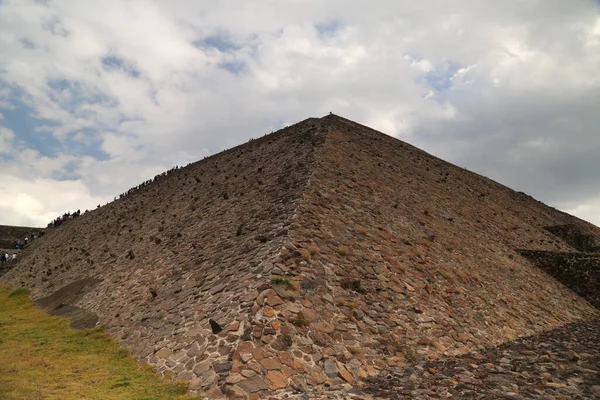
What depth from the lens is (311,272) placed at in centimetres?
1443

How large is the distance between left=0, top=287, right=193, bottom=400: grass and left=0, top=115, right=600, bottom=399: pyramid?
0.69 m

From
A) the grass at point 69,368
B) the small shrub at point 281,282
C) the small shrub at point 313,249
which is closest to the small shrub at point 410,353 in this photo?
the small shrub at point 281,282

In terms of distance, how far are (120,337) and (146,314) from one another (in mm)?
1331

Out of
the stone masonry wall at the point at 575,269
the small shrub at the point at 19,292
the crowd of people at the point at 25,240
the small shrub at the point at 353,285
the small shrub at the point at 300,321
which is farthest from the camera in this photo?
the crowd of people at the point at 25,240

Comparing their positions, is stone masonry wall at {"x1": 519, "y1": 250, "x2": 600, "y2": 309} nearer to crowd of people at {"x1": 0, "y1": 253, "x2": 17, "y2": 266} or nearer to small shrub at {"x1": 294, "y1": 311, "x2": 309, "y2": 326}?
small shrub at {"x1": 294, "y1": 311, "x2": 309, "y2": 326}

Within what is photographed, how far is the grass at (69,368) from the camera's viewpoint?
10348 millimetres

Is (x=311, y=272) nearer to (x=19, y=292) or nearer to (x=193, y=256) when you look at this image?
(x=193, y=256)

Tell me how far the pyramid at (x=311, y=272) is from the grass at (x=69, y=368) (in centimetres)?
69

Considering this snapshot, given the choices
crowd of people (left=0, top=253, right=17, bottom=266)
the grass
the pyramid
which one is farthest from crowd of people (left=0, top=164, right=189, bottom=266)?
the grass

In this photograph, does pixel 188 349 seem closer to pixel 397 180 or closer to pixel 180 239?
pixel 180 239

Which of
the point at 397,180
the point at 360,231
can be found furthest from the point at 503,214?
the point at 360,231

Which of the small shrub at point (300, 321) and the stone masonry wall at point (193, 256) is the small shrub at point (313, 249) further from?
the small shrub at point (300, 321)

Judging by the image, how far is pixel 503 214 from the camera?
114ft

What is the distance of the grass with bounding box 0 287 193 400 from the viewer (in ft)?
33.9
